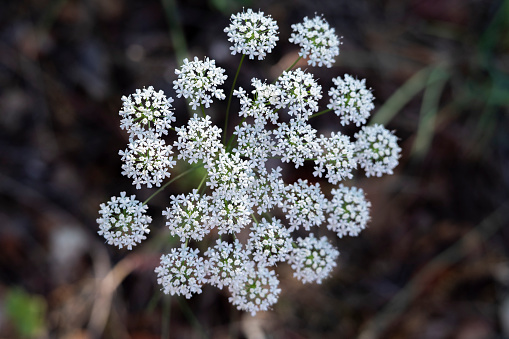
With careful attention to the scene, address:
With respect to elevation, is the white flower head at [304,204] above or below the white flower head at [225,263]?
above

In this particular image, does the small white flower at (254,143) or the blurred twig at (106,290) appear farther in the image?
the blurred twig at (106,290)

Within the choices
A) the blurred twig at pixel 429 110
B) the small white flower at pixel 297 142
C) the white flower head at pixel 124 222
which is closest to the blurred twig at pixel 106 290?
the white flower head at pixel 124 222

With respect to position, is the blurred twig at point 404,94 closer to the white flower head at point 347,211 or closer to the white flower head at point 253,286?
the white flower head at point 347,211

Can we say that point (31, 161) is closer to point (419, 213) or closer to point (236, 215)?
point (236, 215)

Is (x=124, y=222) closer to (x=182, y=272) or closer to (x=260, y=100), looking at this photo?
(x=182, y=272)

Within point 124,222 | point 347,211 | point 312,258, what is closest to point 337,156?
point 347,211

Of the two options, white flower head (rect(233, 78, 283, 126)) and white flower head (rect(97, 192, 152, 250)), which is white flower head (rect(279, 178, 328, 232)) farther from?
white flower head (rect(97, 192, 152, 250))
